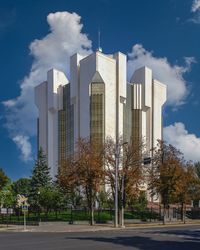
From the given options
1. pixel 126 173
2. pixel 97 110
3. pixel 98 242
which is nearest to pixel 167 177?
pixel 126 173

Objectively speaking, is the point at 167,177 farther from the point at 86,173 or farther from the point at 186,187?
the point at 86,173

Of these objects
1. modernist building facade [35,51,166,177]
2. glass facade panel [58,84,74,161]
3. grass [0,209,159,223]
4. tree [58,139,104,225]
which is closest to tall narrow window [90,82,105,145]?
modernist building facade [35,51,166,177]

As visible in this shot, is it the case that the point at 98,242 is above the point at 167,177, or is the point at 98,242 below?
below

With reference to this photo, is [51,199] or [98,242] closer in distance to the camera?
[98,242]

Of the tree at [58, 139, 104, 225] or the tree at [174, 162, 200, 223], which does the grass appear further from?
the tree at [174, 162, 200, 223]

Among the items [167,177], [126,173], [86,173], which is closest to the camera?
[86,173]

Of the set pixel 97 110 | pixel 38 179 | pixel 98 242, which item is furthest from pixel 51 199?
pixel 97 110

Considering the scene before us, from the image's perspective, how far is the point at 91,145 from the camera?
53031mm

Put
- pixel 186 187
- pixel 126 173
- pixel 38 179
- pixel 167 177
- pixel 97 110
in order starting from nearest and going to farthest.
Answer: pixel 126 173 < pixel 167 177 < pixel 186 187 < pixel 38 179 < pixel 97 110

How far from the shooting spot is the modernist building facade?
115 m

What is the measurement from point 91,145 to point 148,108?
77095 millimetres

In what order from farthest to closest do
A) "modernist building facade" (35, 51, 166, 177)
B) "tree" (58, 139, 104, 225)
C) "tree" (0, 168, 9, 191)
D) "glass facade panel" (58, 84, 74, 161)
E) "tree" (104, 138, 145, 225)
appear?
"glass facade panel" (58, 84, 74, 161) → "modernist building facade" (35, 51, 166, 177) → "tree" (0, 168, 9, 191) → "tree" (104, 138, 145, 225) → "tree" (58, 139, 104, 225)

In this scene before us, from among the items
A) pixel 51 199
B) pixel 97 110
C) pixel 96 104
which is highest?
pixel 96 104

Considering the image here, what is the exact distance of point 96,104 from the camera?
11544 centimetres
